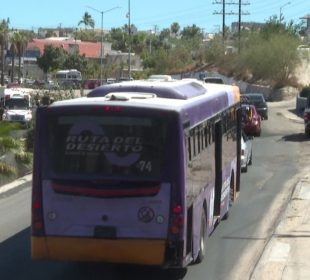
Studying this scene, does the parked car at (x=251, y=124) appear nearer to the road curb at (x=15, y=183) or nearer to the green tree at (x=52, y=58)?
the road curb at (x=15, y=183)

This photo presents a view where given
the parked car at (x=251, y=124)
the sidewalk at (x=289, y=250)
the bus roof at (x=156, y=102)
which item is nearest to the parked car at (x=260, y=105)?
the parked car at (x=251, y=124)

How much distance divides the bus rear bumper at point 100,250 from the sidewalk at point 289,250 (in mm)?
→ 1771

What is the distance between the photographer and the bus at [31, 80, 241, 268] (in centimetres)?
977

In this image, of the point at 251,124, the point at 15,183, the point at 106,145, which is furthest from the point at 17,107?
the point at 106,145

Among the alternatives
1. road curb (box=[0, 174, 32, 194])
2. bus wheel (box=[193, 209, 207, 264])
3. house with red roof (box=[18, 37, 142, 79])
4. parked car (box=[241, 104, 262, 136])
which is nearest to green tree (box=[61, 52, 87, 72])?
house with red roof (box=[18, 37, 142, 79])

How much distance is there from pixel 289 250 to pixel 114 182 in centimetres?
413

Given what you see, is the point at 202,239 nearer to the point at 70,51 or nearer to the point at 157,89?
the point at 157,89

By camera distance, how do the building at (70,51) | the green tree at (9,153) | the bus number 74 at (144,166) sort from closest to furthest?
the bus number 74 at (144,166), the green tree at (9,153), the building at (70,51)

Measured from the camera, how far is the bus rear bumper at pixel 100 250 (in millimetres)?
9758

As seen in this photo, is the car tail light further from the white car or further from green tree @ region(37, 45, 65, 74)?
green tree @ region(37, 45, 65, 74)

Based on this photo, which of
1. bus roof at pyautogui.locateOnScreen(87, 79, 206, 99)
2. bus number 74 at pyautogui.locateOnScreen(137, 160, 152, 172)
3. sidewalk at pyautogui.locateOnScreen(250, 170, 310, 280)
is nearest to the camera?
bus number 74 at pyautogui.locateOnScreen(137, 160, 152, 172)

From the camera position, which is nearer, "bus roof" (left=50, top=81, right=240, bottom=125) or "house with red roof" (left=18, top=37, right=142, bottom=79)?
"bus roof" (left=50, top=81, right=240, bottom=125)

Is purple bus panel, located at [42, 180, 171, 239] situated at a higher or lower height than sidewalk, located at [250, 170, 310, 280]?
higher

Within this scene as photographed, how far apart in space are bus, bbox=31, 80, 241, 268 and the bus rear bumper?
0.01 meters
